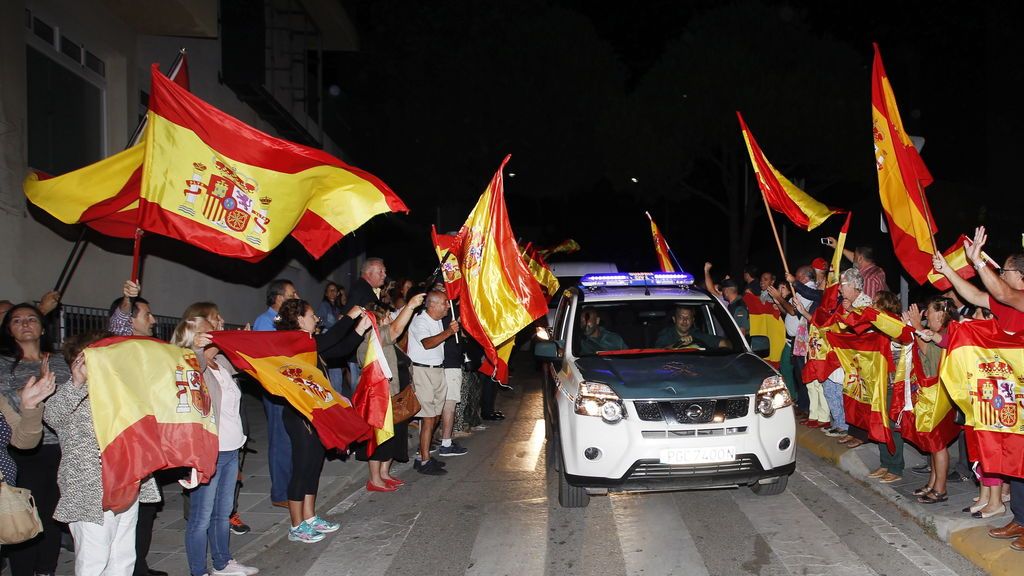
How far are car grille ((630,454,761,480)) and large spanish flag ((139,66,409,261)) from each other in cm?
280

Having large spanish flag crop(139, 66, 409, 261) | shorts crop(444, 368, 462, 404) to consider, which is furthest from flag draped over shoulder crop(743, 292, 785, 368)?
large spanish flag crop(139, 66, 409, 261)

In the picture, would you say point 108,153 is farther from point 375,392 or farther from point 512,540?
point 512,540

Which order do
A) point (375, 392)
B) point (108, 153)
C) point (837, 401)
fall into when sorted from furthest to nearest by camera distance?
point (108, 153)
point (837, 401)
point (375, 392)

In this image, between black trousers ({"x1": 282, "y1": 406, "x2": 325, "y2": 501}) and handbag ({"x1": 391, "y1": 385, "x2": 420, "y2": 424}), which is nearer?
black trousers ({"x1": 282, "y1": 406, "x2": 325, "y2": 501})

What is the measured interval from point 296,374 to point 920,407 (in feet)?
16.4

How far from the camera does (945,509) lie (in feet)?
21.1

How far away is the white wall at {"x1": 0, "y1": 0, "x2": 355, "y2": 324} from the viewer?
27.8 ft

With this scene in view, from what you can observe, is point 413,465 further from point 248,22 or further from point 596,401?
point 248,22

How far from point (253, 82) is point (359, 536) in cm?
1073

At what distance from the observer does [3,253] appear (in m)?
8.37

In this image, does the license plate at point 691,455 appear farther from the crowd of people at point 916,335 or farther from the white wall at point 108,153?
the white wall at point 108,153

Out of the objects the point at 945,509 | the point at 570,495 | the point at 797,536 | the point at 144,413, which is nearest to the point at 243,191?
the point at 144,413

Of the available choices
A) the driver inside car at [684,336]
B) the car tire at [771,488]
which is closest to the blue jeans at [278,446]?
the driver inside car at [684,336]

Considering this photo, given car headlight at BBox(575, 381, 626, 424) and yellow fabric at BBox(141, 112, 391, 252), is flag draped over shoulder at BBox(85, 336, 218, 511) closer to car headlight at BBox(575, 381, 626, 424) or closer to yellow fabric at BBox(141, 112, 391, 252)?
yellow fabric at BBox(141, 112, 391, 252)
